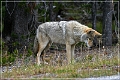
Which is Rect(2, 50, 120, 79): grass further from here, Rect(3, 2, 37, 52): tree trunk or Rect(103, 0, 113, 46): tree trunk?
Rect(103, 0, 113, 46): tree trunk

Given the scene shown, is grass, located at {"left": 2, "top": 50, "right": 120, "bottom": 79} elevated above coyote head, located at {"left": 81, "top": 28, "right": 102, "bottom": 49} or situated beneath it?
situated beneath

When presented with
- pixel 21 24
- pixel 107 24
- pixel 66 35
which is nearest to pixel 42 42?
pixel 66 35

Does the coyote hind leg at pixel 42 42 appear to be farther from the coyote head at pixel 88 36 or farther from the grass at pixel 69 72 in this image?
the grass at pixel 69 72

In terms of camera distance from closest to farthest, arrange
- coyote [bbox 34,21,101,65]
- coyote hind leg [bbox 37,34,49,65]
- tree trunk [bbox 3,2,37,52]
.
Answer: coyote [bbox 34,21,101,65] → coyote hind leg [bbox 37,34,49,65] → tree trunk [bbox 3,2,37,52]

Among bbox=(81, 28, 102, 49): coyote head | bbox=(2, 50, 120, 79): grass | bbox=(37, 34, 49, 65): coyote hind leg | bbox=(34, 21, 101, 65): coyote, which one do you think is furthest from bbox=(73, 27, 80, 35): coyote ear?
bbox=(2, 50, 120, 79): grass

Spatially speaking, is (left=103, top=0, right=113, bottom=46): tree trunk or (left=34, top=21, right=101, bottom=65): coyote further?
(left=103, top=0, right=113, bottom=46): tree trunk

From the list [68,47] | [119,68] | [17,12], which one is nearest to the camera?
[119,68]

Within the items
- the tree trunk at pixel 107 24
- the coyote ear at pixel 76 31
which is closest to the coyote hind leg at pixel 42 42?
the coyote ear at pixel 76 31

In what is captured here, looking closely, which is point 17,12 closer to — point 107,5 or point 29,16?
point 29,16

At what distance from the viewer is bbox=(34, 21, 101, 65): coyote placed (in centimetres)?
1177

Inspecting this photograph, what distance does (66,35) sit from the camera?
1208 cm

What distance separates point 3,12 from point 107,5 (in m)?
6.49

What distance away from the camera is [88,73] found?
29.0 ft

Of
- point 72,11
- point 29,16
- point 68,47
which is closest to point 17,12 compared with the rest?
point 29,16
